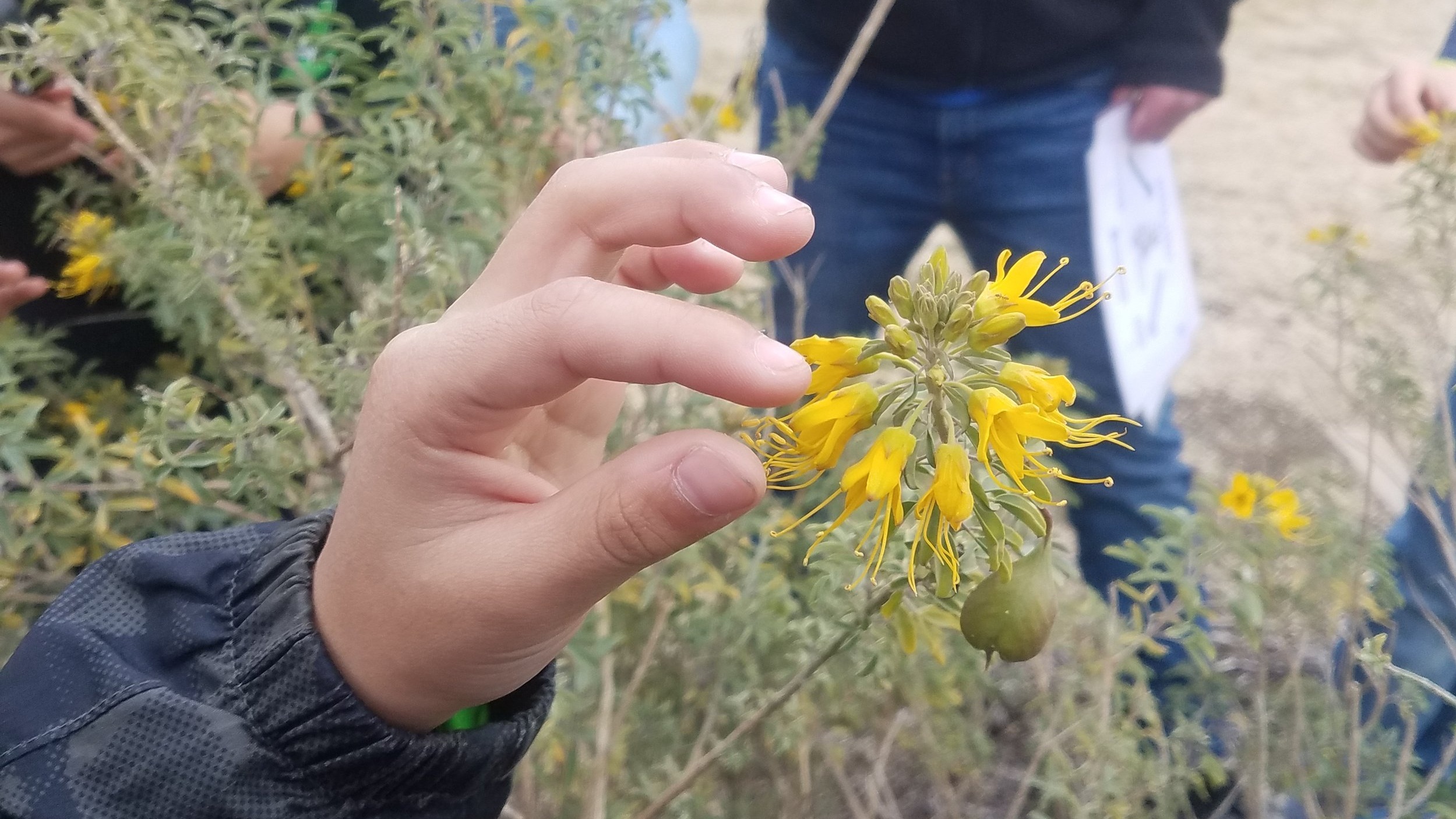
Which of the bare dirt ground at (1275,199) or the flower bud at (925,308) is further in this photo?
the bare dirt ground at (1275,199)

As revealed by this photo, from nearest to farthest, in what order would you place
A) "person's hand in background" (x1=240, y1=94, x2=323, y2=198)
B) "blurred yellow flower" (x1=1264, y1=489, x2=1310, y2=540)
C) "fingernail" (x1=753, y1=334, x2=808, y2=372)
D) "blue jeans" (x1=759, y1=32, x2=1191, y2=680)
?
1. "fingernail" (x1=753, y1=334, x2=808, y2=372)
2. "person's hand in background" (x1=240, y1=94, x2=323, y2=198)
3. "blurred yellow flower" (x1=1264, y1=489, x2=1310, y2=540)
4. "blue jeans" (x1=759, y1=32, x2=1191, y2=680)

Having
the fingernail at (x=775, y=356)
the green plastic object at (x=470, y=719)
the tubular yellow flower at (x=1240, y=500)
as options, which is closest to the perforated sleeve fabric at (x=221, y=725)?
the green plastic object at (x=470, y=719)

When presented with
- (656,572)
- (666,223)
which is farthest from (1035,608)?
(656,572)

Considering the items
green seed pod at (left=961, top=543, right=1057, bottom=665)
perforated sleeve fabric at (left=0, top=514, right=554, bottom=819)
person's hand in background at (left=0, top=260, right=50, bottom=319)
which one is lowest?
perforated sleeve fabric at (left=0, top=514, right=554, bottom=819)

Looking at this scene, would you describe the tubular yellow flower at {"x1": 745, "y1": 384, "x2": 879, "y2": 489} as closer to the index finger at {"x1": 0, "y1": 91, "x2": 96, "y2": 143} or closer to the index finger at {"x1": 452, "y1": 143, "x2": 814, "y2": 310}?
the index finger at {"x1": 452, "y1": 143, "x2": 814, "y2": 310}

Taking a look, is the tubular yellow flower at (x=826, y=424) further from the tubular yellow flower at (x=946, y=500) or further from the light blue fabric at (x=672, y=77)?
the light blue fabric at (x=672, y=77)

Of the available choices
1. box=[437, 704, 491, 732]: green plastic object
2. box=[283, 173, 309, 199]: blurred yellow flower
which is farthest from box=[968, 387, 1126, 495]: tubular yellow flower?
box=[283, 173, 309, 199]: blurred yellow flower
